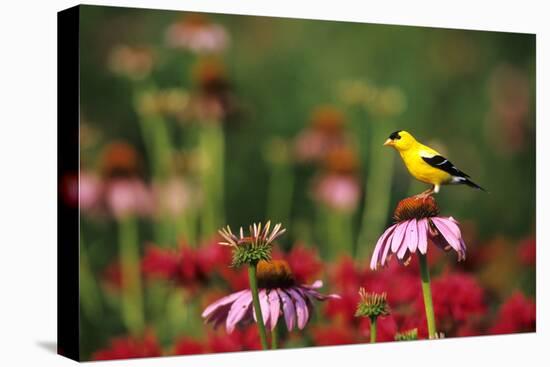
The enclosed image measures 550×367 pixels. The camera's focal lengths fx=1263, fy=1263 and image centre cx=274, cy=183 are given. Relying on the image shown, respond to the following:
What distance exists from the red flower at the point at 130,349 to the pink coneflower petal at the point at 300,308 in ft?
2.34

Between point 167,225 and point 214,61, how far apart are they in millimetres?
880

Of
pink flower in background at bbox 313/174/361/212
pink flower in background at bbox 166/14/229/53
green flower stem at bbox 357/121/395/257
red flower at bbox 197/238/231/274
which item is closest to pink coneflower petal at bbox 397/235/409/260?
green flower stem at bbox 357/121/395/257

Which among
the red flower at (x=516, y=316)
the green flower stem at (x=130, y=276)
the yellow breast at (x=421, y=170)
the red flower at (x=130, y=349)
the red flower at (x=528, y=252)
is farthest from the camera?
the red flower at (x=528, y=252)

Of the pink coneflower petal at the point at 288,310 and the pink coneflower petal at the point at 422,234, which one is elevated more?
the pink coneflower petal at the point at 422,234

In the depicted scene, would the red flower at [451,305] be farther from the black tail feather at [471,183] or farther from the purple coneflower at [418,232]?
the black tail feather at [471,183]

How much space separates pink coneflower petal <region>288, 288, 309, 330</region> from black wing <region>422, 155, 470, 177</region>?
111cm

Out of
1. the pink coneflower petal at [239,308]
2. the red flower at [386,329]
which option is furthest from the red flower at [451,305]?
the pink coneflower petal at [239,308]

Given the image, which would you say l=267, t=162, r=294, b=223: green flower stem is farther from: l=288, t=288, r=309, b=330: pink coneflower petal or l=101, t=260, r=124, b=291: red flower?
l=101, t=260, r=124, b=291: red flower

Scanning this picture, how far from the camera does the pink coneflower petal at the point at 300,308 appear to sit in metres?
6.26

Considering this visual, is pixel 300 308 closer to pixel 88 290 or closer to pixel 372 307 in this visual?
pixel 372 307

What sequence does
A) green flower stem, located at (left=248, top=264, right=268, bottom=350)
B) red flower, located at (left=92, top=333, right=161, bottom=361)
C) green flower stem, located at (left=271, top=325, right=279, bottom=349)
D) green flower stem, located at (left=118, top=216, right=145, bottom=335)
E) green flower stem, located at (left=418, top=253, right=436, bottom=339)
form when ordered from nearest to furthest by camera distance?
green flower stem, located at (left=248, top=264, right=268, bottom=350) → green flower stem, located at (left=418, top=253, right=436, bottom=339) → green flower stem, located at (left=271, top=325, right=279, bottom=349) → red flower, located at (left=92, top=333, right=161, bottom=361) → green flower stem, located at (left=118, top=216, right=145, bottom=335)

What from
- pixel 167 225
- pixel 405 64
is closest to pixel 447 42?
pixel 405 64

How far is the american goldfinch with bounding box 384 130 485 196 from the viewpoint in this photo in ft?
22.4

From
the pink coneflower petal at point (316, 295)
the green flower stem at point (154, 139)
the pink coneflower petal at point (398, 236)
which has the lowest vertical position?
the pink coneflower petal at point (316, 295)
